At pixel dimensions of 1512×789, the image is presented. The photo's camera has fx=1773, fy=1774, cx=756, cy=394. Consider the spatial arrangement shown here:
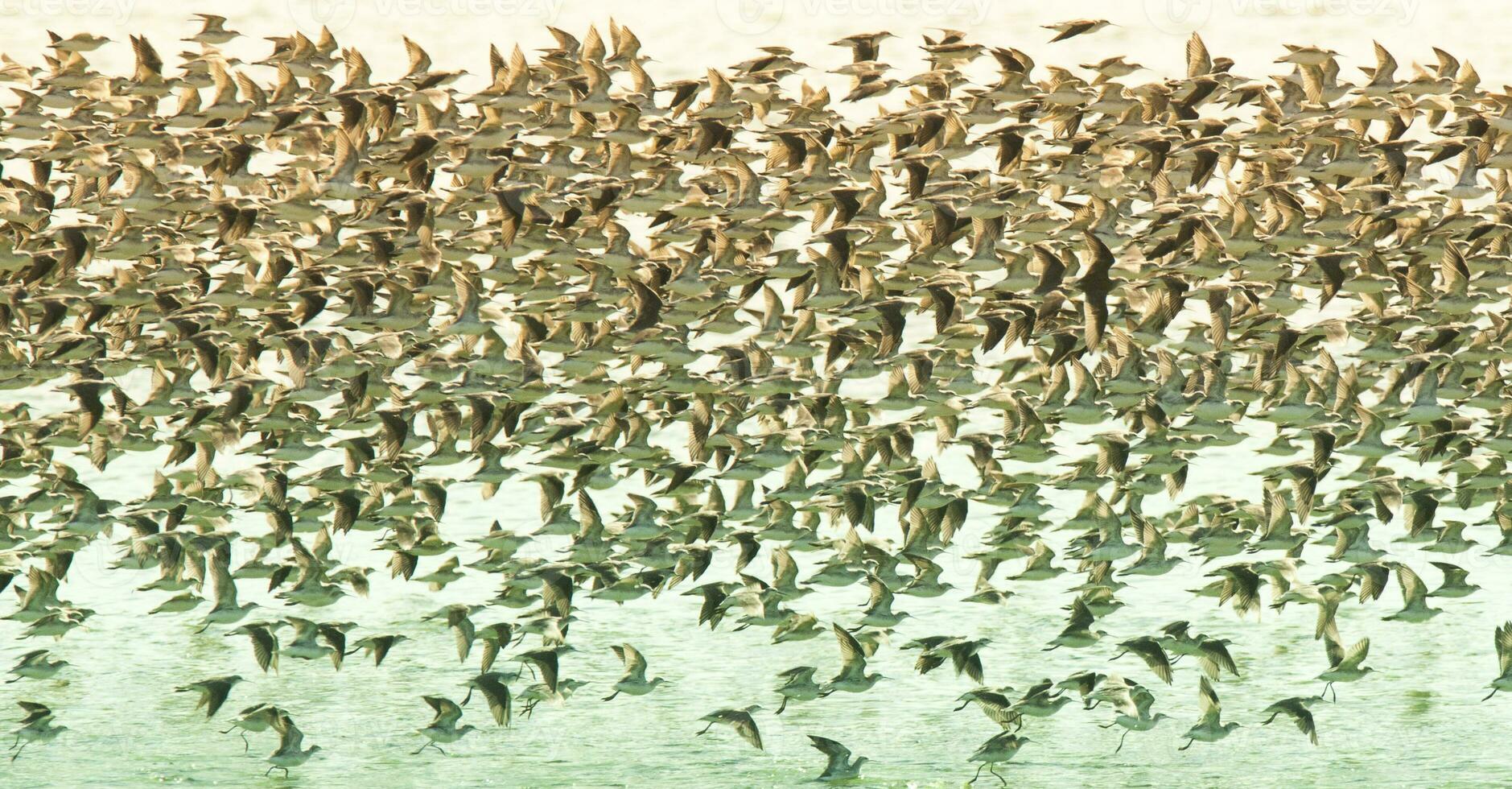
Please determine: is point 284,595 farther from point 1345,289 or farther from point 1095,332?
point 1345,289

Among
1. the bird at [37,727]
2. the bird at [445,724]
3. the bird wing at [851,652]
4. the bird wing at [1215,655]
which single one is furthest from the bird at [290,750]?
the bird wing at [1215,655]

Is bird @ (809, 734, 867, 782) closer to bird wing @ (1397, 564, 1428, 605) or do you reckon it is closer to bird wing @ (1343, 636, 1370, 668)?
bird wing @ (1343, 636, 1370, 668)

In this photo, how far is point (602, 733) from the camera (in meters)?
37.6

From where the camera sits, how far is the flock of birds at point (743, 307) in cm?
2812

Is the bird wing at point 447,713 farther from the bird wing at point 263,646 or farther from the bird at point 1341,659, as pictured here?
the bird at point 1341,659

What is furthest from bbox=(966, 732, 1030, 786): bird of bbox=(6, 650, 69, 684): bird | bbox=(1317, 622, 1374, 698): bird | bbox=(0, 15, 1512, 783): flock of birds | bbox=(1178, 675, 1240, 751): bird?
bbox=(6, 650, 69, 684): bird

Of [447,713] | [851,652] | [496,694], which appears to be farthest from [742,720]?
[447,713]

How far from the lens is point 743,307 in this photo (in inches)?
1199

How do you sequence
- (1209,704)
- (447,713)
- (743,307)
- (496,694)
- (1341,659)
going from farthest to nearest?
1. (1341,659)
2. (447,713)
3. (1209,704)
4. (496,694)
5. (743,307)

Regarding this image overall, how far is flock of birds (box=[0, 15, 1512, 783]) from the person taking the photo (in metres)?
28.1

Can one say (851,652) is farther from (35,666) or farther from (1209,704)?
(35,666)

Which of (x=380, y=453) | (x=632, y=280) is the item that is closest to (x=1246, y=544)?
(x=632, y=280)

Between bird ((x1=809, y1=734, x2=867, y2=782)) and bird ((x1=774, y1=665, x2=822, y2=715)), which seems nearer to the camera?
bird ((x1=774, y1=665, x2=822, y2=715))

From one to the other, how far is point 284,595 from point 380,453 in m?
3.00
